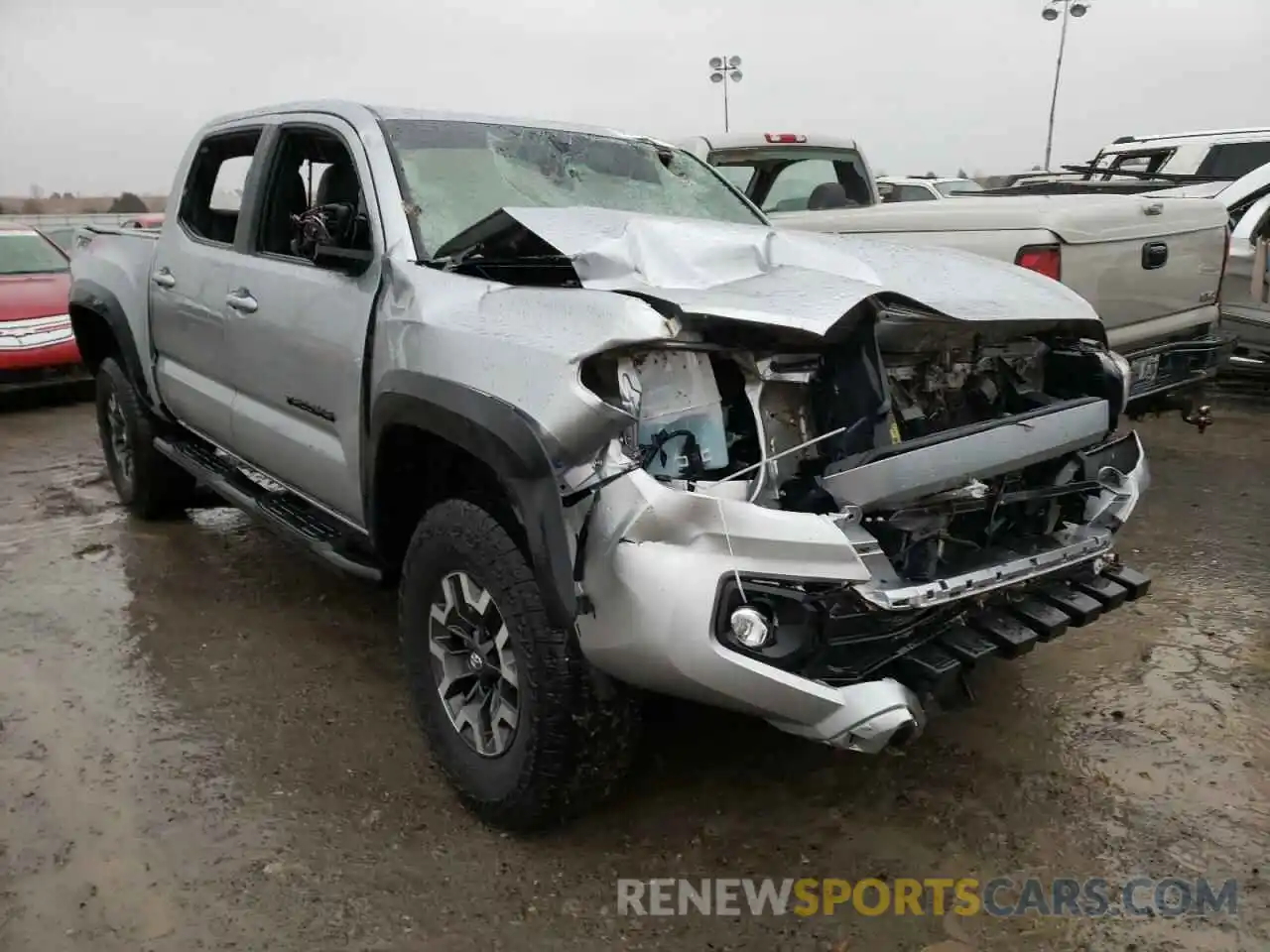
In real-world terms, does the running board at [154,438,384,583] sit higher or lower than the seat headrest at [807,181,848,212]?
lower

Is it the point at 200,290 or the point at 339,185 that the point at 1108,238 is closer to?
the point at 339,185

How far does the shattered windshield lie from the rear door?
1.03 metres

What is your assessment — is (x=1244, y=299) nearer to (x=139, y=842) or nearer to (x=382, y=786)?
(x=382, y=786)

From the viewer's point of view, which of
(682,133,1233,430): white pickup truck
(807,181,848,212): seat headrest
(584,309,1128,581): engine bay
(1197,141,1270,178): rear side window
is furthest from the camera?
(1197,141,1270,178): rear side window

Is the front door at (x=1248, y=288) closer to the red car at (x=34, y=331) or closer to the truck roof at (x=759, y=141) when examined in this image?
the truck roof at (x=759, y=141)

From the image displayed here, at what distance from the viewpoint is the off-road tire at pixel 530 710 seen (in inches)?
96.7

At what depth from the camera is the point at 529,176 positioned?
3.56 metres

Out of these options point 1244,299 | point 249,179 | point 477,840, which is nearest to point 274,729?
point 477,840

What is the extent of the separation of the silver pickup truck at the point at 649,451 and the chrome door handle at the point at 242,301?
3.0 inches

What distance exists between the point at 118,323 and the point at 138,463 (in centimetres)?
71

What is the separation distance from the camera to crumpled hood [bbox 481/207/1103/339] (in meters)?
2.43

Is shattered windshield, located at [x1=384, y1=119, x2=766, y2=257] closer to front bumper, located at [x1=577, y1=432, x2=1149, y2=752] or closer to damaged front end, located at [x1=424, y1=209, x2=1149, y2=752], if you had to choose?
damaged front end, located at [x1=424, y1=209, x2=1149, y2=752]

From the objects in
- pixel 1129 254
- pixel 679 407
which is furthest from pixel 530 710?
pixel 1129 254

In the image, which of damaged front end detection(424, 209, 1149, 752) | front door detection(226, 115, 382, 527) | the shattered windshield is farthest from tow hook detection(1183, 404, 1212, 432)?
front door detection(226, 115, 382, 527)
